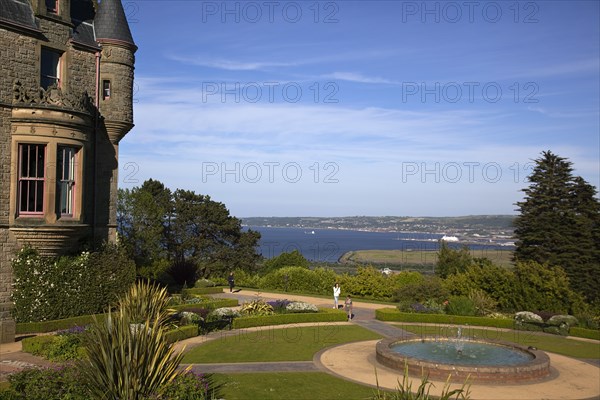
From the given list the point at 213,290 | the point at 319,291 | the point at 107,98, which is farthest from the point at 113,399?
the point at 319,291

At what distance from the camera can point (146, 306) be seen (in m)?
17.7

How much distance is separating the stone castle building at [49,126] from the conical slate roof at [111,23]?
107 mm

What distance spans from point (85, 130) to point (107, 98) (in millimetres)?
4614

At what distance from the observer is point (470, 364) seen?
18891 mm

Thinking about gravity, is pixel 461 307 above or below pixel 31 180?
below

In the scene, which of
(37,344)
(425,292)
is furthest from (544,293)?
(37,344)

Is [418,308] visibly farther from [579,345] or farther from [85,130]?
[85,130]

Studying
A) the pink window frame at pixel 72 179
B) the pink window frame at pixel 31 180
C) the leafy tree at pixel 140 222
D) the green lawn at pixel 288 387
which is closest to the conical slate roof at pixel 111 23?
the pink window frame at pixel 72 179

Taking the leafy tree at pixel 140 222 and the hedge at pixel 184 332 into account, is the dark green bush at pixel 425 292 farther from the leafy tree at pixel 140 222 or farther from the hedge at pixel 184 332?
the leafy tree at pixel 140 222

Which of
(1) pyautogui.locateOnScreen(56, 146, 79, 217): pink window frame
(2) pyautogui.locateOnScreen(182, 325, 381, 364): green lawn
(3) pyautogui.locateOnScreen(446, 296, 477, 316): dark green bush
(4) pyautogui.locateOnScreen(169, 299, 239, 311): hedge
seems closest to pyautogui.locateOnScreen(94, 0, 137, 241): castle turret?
(1) pyautogui.locateOnScreen(56, 146, 79, 217): pink window frame

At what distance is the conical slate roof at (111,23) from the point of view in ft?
94.3

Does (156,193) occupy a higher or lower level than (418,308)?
higher

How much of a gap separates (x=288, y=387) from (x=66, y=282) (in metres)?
13.3

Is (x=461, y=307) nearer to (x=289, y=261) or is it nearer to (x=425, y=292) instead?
(x=425, y=292)
